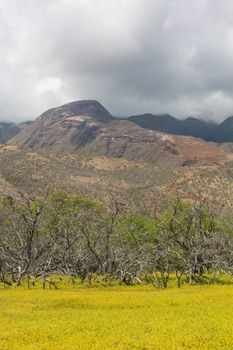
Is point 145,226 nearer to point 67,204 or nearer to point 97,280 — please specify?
point 67,204

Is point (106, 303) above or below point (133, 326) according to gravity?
below

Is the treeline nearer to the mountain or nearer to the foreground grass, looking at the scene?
the foreground grass

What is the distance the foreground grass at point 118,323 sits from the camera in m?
17.7

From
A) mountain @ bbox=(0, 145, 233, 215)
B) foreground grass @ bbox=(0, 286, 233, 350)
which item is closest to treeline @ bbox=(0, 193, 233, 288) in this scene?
foreground grass @ bbox=(0, 286, 233, 350)

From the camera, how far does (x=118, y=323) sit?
21.5 meters

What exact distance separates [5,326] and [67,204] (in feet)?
241

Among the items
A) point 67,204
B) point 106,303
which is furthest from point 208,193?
point 106,303

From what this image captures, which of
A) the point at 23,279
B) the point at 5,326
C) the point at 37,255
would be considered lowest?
the point at 23,279

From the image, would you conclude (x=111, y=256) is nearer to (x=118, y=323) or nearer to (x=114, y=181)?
(x=118, y=323)

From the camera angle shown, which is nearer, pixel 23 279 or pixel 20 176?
pixel 23 279

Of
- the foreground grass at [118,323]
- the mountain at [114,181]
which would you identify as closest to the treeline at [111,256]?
the foreground grass at [118,323]

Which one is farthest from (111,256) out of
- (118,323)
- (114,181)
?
(114,181)

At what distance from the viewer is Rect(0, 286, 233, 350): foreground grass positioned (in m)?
17.7

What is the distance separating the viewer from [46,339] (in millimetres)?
18719
